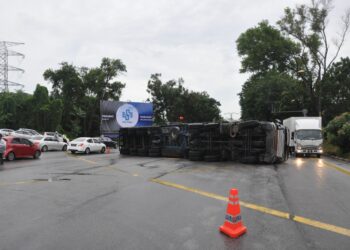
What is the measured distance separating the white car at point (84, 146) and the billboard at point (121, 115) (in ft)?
48.3

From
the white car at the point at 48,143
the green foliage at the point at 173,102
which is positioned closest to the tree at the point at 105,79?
the green foliage at the point at 173,102

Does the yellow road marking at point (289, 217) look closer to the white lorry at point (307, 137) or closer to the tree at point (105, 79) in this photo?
the white lorry at point (307, 137)

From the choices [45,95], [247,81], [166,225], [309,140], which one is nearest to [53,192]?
[166,225]

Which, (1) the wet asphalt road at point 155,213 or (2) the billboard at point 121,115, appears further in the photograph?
(2) the billboard at point 121,115

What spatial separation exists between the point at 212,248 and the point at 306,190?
6146 millimetres

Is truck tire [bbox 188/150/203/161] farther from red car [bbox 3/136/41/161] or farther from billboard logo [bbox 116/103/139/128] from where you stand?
billboard logo [bbox 116/103/139/128]

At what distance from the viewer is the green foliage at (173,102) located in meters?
78.7

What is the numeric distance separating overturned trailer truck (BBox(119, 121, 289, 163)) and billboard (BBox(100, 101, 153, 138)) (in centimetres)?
2020

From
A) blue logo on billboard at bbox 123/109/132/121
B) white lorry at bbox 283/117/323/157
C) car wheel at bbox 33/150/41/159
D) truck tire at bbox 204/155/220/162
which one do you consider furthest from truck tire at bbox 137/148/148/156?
blue logo on billboard at bbox 123/109/132/121

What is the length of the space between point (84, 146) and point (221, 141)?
12.6 meters

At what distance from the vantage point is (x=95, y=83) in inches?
2697

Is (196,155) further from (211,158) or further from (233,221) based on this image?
(233,221)

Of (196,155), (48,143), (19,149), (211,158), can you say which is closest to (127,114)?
(48,143)

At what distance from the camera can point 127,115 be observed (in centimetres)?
4638
